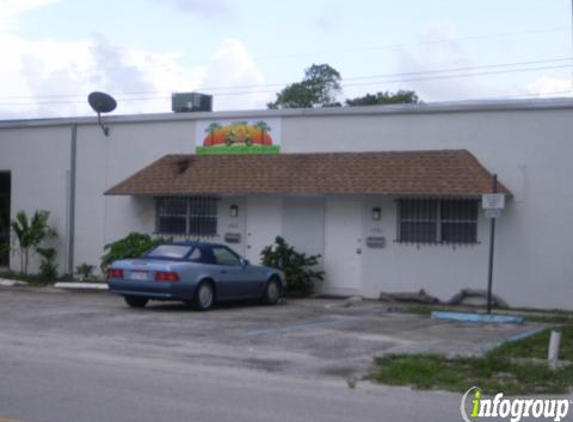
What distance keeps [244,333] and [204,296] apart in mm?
3428

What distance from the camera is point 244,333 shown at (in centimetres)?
1585

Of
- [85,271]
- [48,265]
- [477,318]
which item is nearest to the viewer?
[477,318]

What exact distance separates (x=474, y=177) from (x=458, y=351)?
8044 millimetres

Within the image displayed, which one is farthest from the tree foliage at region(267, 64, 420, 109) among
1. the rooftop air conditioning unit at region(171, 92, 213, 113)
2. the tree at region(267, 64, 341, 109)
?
the rooftop air conditioning unit at region(171, 92, 213, 113)

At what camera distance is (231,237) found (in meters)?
24.9

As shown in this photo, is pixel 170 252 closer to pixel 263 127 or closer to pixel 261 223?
pixel 261 223

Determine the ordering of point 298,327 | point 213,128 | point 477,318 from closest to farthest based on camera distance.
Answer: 1. point 298,327
2. point 477,318
3. point 213,128

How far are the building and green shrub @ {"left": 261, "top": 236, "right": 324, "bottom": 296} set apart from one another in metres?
0.40

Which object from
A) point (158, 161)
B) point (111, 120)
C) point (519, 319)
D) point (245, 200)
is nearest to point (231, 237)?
point (245, 200)

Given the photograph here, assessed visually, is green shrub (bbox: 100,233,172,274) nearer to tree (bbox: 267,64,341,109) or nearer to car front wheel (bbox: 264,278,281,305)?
car front wheel (bbox: 264,278,281,305)

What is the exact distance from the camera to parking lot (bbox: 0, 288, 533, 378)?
13.2 m

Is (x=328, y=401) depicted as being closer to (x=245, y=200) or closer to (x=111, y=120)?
(x=245, y=200)

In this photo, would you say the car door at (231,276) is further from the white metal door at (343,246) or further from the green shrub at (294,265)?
the white metal door at (343,246)

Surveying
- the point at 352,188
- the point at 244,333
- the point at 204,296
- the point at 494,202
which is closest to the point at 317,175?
the point at 352,188
